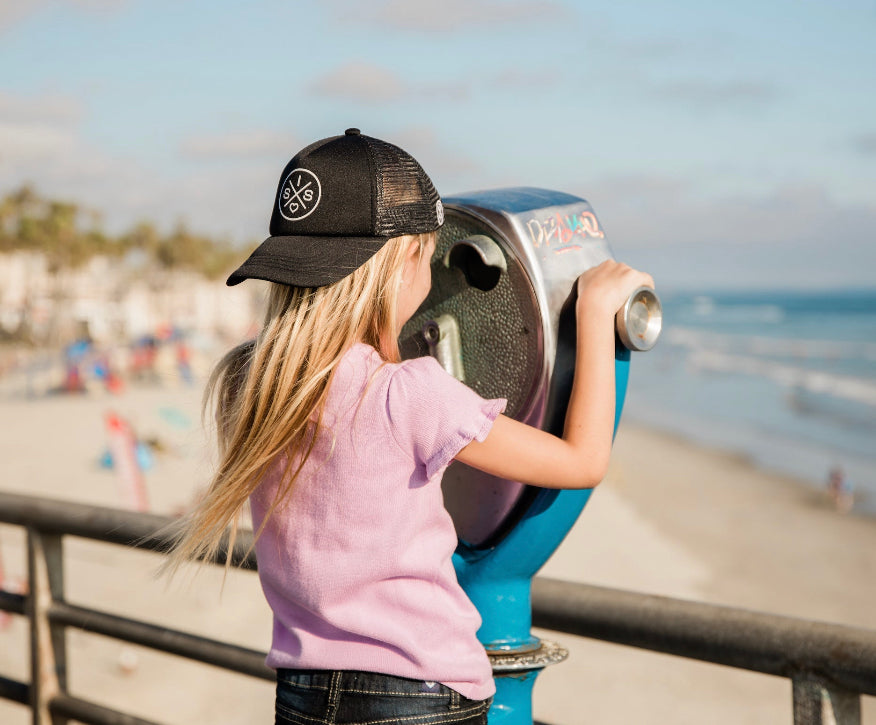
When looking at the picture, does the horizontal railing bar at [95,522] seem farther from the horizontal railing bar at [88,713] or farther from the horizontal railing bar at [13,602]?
the horizontal railing bar at [88,713]

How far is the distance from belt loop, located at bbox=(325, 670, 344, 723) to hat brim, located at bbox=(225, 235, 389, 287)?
1.51 ft

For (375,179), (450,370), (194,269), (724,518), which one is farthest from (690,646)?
(194,269)

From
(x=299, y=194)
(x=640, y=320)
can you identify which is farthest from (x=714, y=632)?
(x=299, y=194)

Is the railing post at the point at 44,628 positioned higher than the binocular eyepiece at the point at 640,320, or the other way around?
the binocular eyepiece at the point at 640,320

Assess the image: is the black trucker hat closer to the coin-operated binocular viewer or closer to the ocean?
the coin-operated binocular viewer

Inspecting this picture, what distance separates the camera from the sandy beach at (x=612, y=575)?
224 inches

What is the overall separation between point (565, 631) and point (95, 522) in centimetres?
99

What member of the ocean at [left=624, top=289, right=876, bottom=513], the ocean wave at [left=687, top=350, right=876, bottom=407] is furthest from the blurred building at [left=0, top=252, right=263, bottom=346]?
the ocean at [left=624, top=289, right=876, bottom=513]

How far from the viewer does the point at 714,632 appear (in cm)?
121

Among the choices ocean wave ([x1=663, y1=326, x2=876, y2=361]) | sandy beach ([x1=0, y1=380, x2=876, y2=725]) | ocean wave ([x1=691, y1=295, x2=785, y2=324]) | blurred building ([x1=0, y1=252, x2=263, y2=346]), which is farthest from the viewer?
ocean wave ([x1=691, y1=295, x2=785, y2=324])

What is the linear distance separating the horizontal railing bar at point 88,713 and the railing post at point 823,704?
48.1 inches

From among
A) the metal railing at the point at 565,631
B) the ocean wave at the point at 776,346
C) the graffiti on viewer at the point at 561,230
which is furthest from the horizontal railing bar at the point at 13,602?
the ocean wave at the point at 776,346

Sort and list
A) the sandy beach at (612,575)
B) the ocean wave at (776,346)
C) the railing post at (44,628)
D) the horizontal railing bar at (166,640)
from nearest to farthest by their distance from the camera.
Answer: the horizontal railing bar at (166,640) < the railing post at (44,628) < the sandy beach at (612,575) < the ocean wave at (776,346)

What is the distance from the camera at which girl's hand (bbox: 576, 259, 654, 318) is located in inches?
43.5
